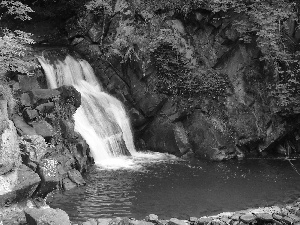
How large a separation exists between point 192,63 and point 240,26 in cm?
318

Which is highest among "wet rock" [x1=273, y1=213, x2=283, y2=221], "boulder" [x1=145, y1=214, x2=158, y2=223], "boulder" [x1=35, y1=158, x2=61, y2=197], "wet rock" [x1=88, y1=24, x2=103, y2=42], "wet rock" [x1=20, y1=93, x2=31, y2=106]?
"wet rock" [x1=88, y1=24, x2=103, y2=42]

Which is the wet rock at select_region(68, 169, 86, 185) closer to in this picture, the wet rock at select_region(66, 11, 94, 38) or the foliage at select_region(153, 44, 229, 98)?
the foliage at select_region(153, 44, 229, 98)

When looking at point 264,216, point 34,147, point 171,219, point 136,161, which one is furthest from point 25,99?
point 264,216

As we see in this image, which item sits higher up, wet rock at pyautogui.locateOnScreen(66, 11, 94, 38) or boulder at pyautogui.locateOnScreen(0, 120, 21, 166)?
wet rock at pyautogui.locateOnScreen(66, 11, 94, 38)

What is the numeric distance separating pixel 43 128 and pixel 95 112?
4638 mm

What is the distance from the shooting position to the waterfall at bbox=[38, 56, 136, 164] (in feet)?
53.2

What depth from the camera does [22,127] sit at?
12.1m

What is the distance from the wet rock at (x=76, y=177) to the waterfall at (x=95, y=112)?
7.73ft

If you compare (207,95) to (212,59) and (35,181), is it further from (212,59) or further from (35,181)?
(35,181)

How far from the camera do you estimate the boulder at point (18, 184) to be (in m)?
8.97

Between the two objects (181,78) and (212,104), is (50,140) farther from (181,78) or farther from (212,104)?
(212,104)

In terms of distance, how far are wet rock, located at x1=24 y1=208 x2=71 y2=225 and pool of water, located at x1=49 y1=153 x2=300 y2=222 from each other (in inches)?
91.1

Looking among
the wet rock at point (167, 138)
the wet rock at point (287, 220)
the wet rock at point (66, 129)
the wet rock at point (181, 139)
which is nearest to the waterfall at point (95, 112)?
the wet rock at point (167, 138)

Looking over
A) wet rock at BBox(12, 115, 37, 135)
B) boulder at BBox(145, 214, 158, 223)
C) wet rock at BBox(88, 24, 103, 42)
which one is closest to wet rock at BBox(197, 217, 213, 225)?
boulder at BBox(145, 214, 158, 223)
